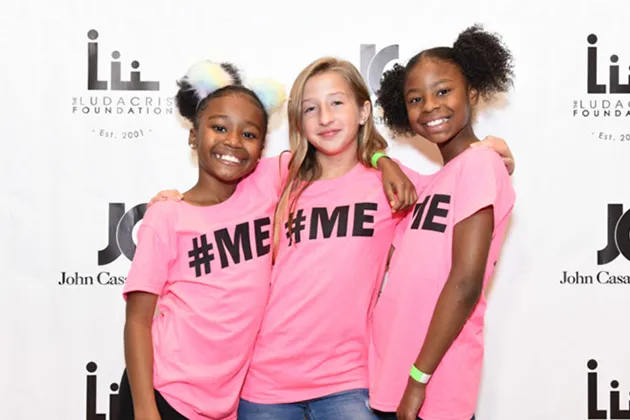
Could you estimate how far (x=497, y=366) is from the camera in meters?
1.95

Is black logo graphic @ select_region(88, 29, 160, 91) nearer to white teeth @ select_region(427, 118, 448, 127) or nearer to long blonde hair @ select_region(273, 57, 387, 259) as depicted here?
long blonde hair @ select_region(273, 57, 387, 259)

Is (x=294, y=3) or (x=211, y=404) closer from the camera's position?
(x=211, y=404)

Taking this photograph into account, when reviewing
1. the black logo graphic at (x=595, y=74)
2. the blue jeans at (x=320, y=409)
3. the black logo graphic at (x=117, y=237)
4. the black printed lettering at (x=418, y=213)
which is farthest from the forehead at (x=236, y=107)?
the black logo graphic at (x=595, y=74)

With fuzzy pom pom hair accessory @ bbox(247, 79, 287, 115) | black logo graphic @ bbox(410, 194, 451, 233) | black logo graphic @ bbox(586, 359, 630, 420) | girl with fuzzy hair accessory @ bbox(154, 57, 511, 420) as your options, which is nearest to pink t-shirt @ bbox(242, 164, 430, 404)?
girl with fuzzy hair accessory @ bbox(154, 57, 511, 420)

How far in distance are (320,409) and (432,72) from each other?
0.84 metres

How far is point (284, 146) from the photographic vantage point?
196 cm

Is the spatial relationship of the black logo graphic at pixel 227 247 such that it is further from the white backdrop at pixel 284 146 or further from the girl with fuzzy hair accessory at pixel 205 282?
the white backdrop at pixel 284 146

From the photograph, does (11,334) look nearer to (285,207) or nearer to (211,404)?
(211,404)

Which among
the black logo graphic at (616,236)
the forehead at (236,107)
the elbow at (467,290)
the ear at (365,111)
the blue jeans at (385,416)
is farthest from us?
the black logo graphic at (616,236)

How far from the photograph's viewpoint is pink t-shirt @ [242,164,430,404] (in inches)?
58.3

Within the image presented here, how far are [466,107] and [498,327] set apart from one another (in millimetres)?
764

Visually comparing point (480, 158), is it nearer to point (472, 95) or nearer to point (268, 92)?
point (472, 95)

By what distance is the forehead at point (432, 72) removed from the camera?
1523 millimetres

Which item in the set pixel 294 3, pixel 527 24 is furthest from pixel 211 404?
pixel 527 24
